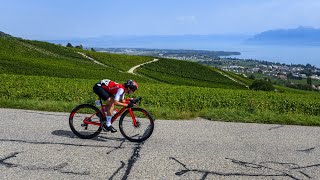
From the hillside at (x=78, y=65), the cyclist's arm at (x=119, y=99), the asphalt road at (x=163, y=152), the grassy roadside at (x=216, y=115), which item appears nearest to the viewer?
the asphalt road at (x=163, y=152)

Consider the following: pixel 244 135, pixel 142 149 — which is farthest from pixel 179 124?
pixel 142 149

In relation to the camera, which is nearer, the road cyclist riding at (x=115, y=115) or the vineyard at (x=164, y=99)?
the road cyclist riding at (x=115, y=115)

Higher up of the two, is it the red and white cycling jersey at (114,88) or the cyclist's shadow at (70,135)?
the red and white cycling jersey at (114,88)

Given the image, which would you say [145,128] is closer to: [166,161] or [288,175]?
[166,161]

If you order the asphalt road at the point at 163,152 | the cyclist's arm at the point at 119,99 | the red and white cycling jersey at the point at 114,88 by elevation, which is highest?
the red and white cycling jersey at the point at 114,88

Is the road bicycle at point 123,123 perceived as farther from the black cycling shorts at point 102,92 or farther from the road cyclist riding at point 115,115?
the black cycling shorts at point 102,92

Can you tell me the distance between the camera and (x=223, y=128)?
9.63 meters

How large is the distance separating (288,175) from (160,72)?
211ft

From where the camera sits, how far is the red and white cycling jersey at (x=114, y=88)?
8180mm

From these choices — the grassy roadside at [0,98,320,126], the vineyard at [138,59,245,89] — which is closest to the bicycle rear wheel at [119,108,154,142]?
the grassy roadside at [0,98,320,126]

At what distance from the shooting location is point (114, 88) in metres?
8.28

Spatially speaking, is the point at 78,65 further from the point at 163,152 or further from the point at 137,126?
the point at 163,152

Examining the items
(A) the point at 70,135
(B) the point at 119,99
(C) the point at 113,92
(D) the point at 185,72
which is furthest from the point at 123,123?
(D) the point at 185,72

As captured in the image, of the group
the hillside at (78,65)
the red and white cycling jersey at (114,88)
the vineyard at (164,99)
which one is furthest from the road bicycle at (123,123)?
the hillside at (78,65)
